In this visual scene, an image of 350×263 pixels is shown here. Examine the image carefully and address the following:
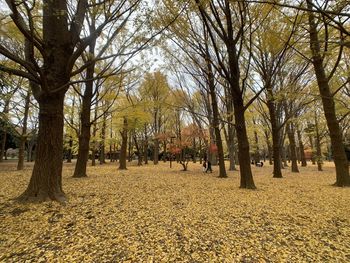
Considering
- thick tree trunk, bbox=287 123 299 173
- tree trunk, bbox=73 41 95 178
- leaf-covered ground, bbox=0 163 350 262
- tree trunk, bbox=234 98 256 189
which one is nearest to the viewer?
leaf-covered ground, bbox=0 163 350 262

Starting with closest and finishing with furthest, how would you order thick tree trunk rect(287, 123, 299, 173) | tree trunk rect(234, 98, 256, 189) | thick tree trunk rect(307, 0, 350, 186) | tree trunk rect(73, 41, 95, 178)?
1. tree trunk rect(234, 98, 256, 189)
2. thick tree trunk rect(307, 0, 350, 186)
3. tree trunk rect(73, 41, 95, 178)
4. thick tree trunk rect(287, 123, 299, 173)

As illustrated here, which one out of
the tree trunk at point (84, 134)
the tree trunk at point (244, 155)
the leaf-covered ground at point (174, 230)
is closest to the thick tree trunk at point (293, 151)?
the tree trunk at point (244, 155)

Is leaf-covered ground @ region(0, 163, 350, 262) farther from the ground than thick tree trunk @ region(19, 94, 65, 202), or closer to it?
closer to it

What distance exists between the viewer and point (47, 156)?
16.3 feet

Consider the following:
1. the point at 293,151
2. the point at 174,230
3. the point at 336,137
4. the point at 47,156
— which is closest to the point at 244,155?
the point at 336,137

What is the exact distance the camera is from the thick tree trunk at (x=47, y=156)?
4863mm

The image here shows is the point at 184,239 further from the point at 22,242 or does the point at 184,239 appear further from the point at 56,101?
the point at 56,101

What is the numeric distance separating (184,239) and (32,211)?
307 centimetres

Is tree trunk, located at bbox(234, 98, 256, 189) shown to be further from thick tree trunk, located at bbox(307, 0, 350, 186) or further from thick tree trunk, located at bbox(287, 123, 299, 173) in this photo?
thick tree trunk, located at bbox(287, 123, 299, 173)

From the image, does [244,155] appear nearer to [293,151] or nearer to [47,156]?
[47,156]

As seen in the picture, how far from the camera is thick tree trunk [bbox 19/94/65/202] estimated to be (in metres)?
4.86

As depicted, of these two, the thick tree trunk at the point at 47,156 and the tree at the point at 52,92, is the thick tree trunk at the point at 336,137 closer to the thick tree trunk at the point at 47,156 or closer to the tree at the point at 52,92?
the tree at the point at 52,92

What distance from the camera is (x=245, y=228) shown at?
3.55 meters

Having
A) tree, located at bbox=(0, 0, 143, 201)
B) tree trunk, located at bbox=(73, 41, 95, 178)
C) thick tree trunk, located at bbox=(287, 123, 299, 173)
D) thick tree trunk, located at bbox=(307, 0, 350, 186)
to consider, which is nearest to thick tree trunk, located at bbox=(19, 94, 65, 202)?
tree, located at bbox=(0, 0, 143, 201)
